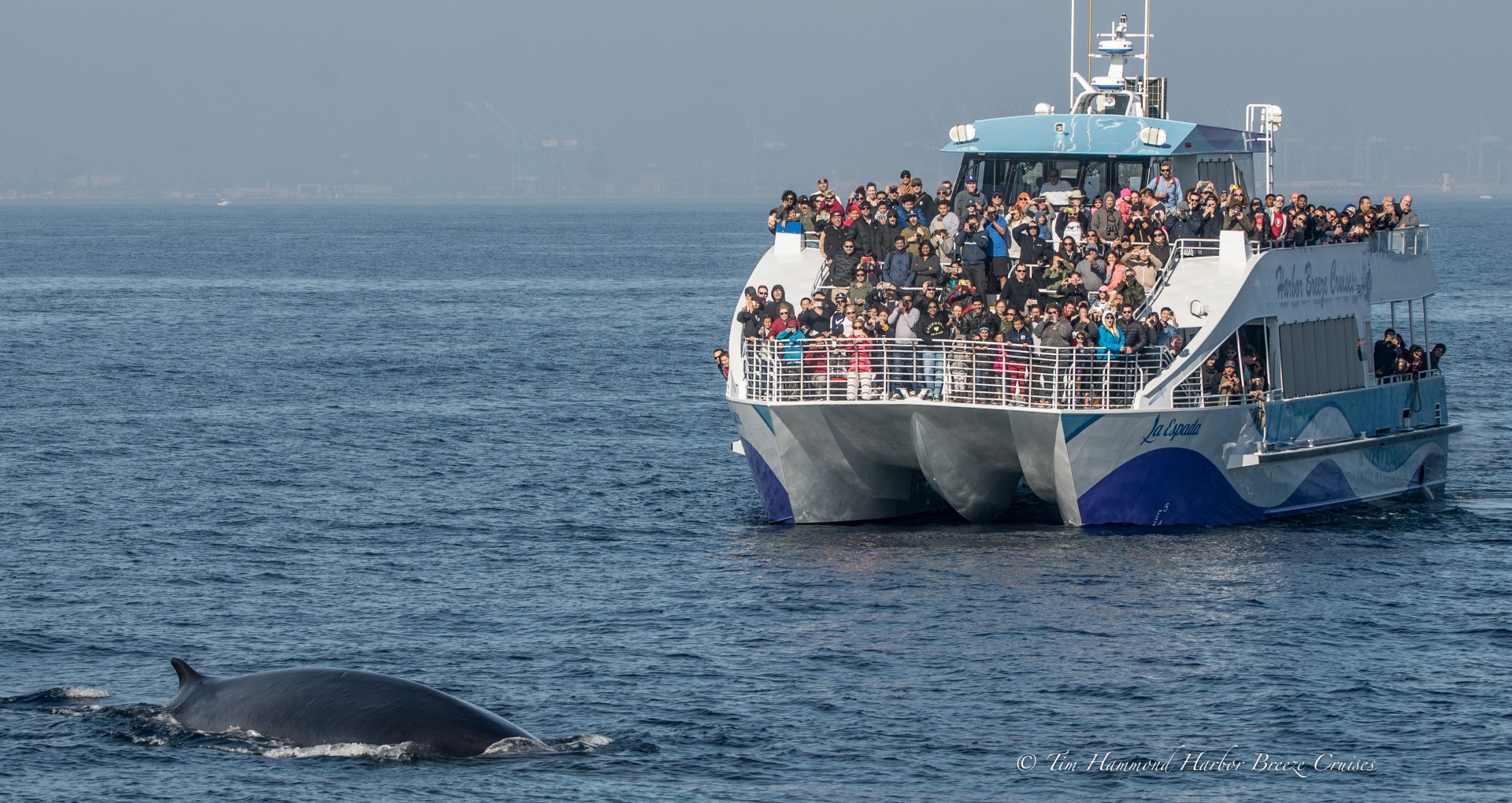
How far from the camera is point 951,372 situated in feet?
97.5

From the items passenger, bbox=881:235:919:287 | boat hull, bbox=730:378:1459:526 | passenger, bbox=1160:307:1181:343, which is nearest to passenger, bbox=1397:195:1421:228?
boat hull, bbox=730:378:1459:526

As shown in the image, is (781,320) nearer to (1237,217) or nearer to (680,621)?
(680,621)

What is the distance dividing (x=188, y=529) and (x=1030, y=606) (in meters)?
14.7

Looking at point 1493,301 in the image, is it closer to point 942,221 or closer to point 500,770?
point 942,221

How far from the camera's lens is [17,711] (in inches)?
861

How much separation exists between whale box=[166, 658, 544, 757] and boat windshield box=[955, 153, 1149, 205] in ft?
62.0

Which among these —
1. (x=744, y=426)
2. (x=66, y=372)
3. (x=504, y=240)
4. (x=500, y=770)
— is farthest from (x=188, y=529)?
(x=504, y=240)

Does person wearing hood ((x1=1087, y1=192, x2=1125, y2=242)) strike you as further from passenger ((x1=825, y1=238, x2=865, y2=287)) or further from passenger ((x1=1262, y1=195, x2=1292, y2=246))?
passenger ((x1=825, y1=238, x2=865, y2=287))

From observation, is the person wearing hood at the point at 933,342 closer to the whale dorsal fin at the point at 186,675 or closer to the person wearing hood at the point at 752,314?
the person wearing hood at the point at 752,314

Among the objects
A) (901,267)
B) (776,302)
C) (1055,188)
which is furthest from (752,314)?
(1055,188)

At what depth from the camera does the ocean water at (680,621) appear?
782 inches

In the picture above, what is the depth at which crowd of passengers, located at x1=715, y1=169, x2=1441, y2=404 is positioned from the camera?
29703 millimetres

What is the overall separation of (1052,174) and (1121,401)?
7.74 m

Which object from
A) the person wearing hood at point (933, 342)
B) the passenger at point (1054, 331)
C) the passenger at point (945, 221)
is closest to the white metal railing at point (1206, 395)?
the passenger at point (1054, 331)
